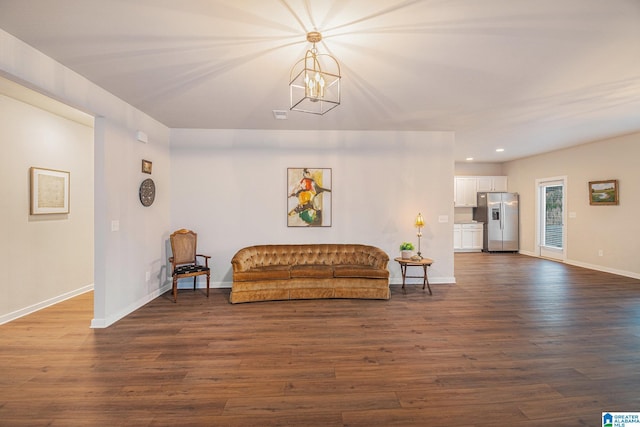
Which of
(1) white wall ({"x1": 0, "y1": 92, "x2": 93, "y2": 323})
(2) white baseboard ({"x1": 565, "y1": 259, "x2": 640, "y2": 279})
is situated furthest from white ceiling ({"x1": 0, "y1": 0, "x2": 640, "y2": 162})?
(2) white baseboard ({"x1": 565, "y1": 259, "x2": 640, "y2": 279})

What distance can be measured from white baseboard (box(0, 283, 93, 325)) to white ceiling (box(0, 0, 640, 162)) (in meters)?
3.07

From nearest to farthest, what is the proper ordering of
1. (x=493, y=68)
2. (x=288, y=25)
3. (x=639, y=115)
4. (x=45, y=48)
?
(x=288, y=25)
(x=45, y=48)
(x=493, y=68)
(x=639, y=115)

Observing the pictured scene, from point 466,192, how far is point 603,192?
339cm

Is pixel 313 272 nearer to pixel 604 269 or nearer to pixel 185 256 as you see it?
pixel 185 256

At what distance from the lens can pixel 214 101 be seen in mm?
3986

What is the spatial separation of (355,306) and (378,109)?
2871mm

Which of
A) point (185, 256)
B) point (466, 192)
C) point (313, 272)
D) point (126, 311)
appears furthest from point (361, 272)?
point (466, 192)

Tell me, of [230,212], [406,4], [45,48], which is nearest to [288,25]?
[406,4]

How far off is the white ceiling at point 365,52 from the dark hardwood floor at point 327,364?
2.85 m

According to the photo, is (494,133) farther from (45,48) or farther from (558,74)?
(45,48)

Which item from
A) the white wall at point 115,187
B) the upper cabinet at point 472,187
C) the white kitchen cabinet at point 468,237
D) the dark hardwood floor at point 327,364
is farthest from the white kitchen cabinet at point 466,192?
the white wall at point 115,187

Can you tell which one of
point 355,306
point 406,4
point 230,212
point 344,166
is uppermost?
point 406,4

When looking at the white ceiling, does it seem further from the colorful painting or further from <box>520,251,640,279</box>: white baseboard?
<box>520,251,640,279</box>: white baseboard

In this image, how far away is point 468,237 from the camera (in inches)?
365
